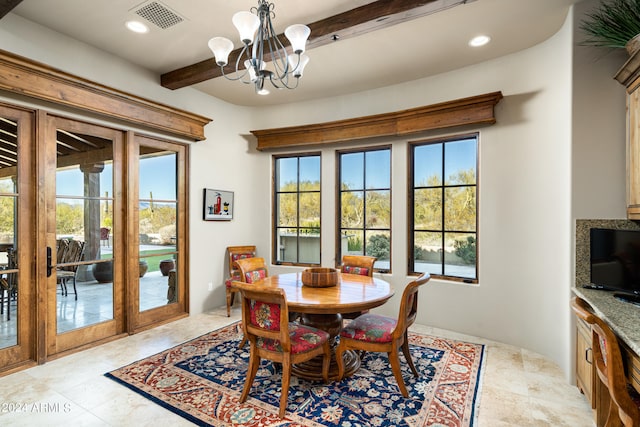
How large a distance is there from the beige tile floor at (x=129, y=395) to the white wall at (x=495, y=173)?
32 cm

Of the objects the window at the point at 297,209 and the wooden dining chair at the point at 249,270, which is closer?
the wooden dining chair at the point at 249,270

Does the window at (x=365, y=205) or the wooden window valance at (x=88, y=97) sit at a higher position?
the wooden window valance at (x=88, y=97)

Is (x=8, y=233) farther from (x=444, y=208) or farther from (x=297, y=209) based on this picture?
(x=444, y=208)

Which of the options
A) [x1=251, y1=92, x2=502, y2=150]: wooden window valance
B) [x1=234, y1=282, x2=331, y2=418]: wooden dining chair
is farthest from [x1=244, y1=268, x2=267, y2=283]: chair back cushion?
[x1=251, y1=92, x2=502, y2=150]: wooden window valance

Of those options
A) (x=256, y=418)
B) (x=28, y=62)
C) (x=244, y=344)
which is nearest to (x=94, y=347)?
(x=244, y=344)

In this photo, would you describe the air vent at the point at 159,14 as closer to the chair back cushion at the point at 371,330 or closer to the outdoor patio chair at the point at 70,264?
the outdoor patio chair at the point at 70,264

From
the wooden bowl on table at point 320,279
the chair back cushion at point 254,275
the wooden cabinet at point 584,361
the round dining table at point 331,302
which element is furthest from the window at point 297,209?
the wooden cabinet at point 584,361

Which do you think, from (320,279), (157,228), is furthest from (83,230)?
(320,279)

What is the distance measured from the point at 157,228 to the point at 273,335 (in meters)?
2.52

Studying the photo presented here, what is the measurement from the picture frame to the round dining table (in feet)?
5.73

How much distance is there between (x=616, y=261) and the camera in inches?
91.3

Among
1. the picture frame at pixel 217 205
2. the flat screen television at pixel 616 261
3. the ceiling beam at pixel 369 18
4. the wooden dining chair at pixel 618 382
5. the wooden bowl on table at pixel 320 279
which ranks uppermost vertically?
the ceiling beam at pixel 369 18

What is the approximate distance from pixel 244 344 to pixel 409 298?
1.81m

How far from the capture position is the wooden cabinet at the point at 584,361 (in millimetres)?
2154
